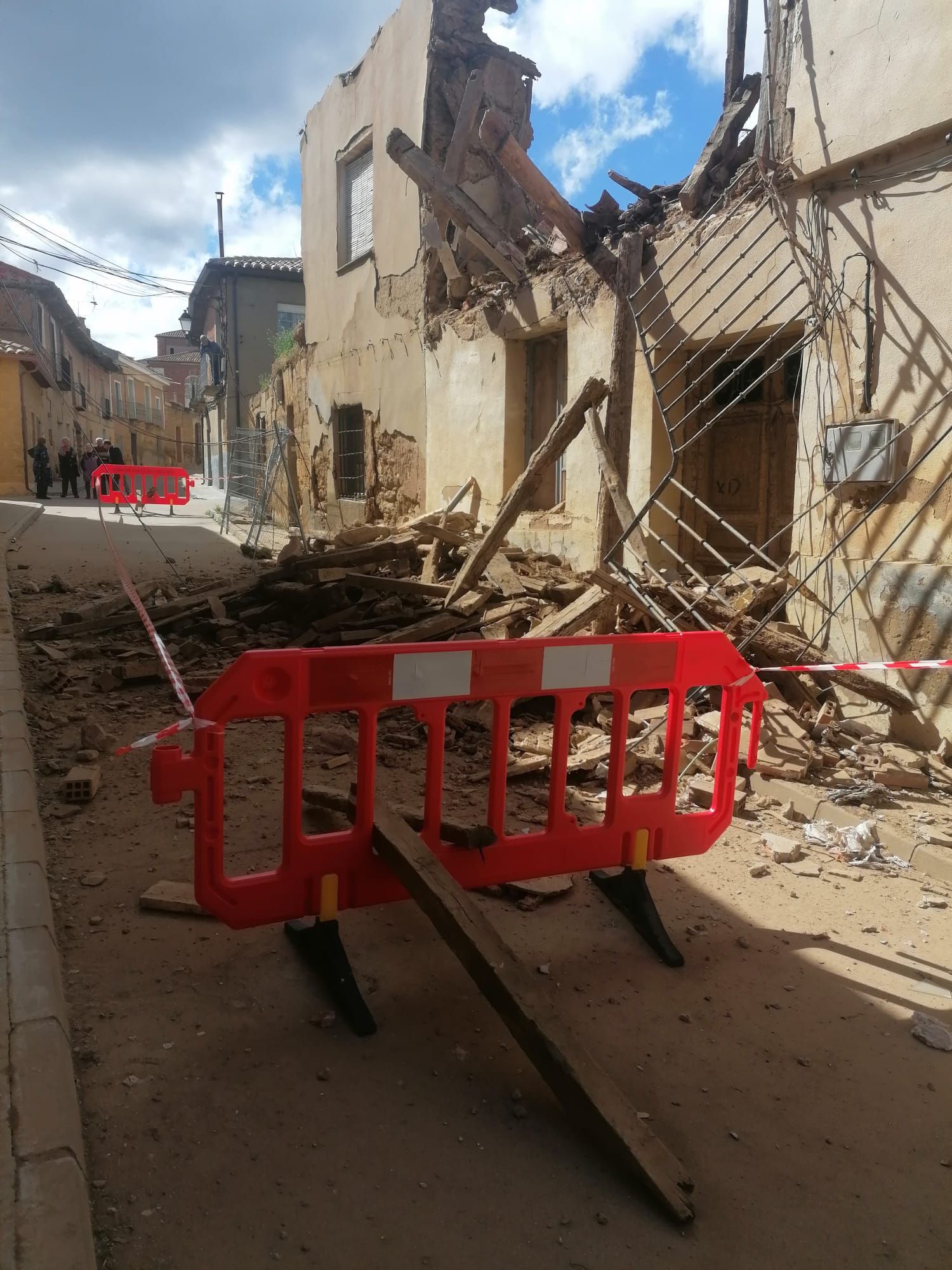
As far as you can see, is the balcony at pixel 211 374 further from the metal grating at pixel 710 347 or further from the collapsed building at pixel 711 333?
the metal grating at pixel 710 347

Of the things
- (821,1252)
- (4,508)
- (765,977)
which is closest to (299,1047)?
(821,1252)

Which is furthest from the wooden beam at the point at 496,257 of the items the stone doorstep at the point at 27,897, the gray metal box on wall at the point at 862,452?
the stone doorstep at the point at 27,897

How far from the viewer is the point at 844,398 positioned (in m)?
5.85

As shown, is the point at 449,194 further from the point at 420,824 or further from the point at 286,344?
the point at 286,344

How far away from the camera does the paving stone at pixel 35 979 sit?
7.73 ft

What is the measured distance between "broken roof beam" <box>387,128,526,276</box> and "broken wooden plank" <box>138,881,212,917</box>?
8371mm

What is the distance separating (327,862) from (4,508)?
21.7 meters

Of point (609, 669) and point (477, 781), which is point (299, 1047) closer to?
point (609, 669)

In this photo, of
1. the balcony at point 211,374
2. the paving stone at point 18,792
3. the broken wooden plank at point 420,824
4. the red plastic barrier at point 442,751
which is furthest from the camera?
the balcony at point 211,374

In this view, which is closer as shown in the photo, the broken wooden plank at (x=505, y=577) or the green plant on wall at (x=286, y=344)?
the broken wooden plank at (x=505, y=577)

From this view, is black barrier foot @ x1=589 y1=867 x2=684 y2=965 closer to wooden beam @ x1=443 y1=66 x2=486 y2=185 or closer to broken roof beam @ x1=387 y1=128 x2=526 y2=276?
broken roof beam @ x1=387 y1=128 x2=526 y2=276

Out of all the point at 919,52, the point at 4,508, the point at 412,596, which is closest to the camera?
the point at 919,52

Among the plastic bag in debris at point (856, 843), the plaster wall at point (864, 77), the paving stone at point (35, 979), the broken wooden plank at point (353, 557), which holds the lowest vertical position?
the plastic bag in debris at point (856, 843)

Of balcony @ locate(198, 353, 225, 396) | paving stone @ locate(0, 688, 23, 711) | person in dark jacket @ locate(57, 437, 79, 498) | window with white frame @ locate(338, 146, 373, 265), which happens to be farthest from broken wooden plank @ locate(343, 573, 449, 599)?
balcony @ locate(198, 353, 225, 396)
